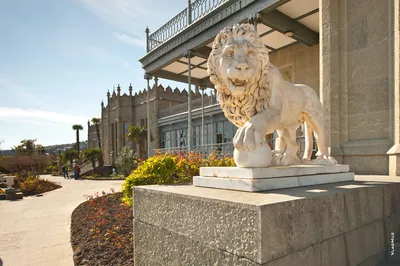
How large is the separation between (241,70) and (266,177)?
917mm

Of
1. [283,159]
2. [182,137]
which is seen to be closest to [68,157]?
[182,137]

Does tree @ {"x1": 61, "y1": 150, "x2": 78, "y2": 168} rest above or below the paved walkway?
below

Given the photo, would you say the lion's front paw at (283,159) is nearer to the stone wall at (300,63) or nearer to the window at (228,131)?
the stone wall at (300,63)

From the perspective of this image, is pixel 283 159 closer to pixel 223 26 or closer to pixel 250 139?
pixel 250 139

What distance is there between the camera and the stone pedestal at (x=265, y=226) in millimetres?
1504

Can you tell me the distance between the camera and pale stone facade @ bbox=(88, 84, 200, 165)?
25269 mm

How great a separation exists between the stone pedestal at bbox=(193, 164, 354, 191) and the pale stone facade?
2071 cm

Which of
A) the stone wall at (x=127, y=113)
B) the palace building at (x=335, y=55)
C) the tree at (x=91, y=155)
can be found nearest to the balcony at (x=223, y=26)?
the palace building at (x=335, y=55)

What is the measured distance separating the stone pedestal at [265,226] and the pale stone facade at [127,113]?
20.7 m

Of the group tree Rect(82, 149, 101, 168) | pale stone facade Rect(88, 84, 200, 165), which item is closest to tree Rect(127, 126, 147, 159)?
pale stone facade Rect(88, 84, 200, 165)

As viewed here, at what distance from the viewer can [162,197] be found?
221cm

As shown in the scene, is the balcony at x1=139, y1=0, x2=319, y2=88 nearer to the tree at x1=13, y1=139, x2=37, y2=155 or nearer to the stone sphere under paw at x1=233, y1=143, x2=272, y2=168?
the stone sphere under paw at x1=233, y1=143, x2=272, y2=168

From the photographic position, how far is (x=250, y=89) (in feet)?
7.43

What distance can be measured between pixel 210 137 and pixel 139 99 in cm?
1554
